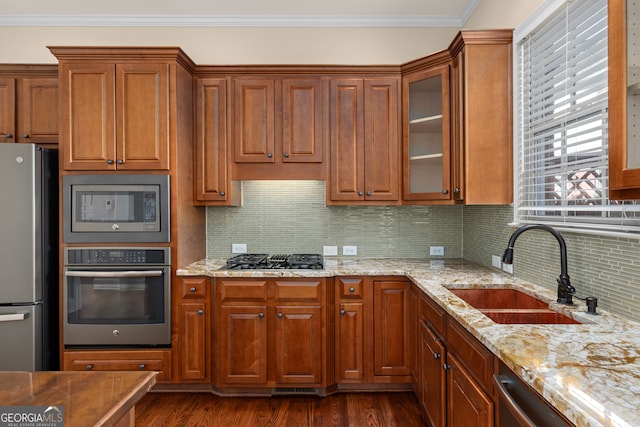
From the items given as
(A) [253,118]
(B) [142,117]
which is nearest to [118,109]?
(B) [142,117]

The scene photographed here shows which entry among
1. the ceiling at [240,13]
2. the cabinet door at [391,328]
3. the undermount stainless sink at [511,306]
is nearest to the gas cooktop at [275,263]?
the cabinet door at [391,328]

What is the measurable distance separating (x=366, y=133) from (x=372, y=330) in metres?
1.50

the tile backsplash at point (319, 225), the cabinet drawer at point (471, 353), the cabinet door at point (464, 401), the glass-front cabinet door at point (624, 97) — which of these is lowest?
the cabinet door at point (464, 401)

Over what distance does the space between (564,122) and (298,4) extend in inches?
86.6

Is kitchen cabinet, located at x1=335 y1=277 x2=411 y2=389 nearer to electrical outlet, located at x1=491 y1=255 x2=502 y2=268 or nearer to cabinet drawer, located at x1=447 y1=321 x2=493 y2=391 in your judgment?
electrical outlet, located at x1=491 y1=255 x2=502 y2=268

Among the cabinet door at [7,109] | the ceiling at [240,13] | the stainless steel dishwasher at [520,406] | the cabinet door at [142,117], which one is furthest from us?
the ceiling at [240,13]

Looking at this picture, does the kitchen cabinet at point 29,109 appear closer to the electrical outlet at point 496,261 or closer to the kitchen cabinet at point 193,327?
the kitchen cabinet at point 193,327

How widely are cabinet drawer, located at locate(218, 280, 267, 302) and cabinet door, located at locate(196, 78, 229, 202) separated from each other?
742 mm

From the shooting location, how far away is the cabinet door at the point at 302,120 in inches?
117

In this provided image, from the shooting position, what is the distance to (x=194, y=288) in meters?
2.67

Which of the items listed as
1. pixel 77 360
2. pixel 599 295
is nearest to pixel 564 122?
pixel 599 295

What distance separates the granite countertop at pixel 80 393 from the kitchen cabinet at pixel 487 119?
211 centimetres

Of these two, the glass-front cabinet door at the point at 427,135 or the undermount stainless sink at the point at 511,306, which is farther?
the glass-front cabinet door at the point at 427,135

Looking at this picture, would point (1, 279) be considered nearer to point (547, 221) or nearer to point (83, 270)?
point (83, 270)
